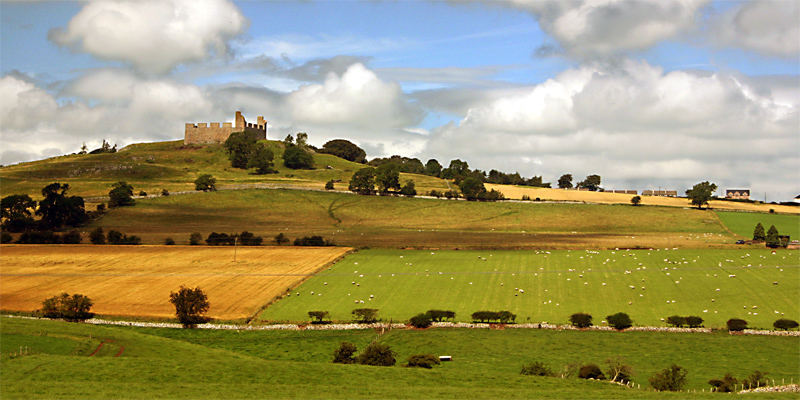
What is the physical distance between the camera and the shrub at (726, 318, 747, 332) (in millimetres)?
60219

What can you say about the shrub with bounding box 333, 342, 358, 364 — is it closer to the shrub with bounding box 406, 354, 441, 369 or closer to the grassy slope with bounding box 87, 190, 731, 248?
the shrub with bounding box 406, 354, 441, 369

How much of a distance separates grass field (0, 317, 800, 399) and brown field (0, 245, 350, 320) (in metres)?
9.54

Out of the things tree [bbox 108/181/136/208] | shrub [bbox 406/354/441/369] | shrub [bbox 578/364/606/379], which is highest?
tree [bbox 108/181/136/208]

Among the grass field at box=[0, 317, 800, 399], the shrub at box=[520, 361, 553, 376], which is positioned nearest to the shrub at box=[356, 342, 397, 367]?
the grass field at box=[0, 317, 800, 399]

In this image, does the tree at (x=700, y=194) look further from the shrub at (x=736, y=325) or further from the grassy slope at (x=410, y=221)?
the shrub at (x=736, y=325)

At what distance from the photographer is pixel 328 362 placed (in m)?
50.7

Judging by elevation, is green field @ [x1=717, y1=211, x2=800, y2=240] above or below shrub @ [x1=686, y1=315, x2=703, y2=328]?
above

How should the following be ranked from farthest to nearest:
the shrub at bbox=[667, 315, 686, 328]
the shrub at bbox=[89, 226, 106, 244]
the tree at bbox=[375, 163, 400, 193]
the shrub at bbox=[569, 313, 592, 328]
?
the tree at bbox=[375, 163, 400, 193], the shrub at bbox=[89, 226, 106, 244], the shrub at bbox=[667, 315, 686, 328], the shrub at bbox=[569, 313, 592, 328]

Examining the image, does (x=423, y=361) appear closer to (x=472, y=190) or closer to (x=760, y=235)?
(x=760, y=235)

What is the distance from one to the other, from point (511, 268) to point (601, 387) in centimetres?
4368

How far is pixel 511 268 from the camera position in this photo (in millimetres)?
87000

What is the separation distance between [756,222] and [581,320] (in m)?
89.8

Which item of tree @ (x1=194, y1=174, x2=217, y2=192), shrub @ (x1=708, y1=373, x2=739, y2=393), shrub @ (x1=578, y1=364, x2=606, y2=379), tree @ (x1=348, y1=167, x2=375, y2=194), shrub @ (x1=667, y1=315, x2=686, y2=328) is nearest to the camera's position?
shrub @ (x1=708, y1=373, x2=739, y2=393)

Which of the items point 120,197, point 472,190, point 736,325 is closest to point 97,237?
point 120,197
